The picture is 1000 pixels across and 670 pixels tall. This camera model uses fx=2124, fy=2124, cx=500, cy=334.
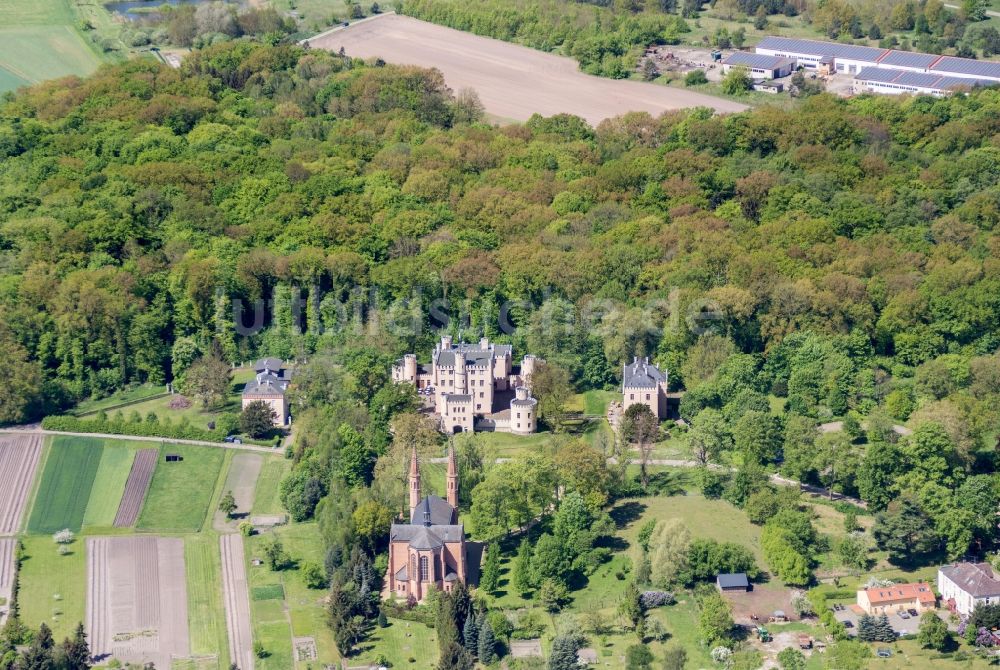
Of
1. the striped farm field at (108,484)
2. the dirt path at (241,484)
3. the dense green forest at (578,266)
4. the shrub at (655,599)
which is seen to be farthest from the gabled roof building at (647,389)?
the striped farm field at (108,484)

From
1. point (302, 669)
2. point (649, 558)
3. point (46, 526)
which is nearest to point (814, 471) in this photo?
point (649, 558)

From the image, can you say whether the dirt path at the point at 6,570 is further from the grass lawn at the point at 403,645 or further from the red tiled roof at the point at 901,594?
the red tiled roof at the point at 901,594

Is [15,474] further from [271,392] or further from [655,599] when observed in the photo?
[655,599]

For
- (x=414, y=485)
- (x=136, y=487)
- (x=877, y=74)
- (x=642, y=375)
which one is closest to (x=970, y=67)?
(x=877, y=74)

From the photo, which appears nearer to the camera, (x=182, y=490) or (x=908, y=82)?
(x=182, y=490)

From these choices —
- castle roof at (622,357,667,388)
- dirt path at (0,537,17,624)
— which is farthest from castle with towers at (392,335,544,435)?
dirt path at (0,537,17,624)

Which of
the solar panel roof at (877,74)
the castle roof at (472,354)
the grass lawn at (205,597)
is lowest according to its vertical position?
the grass lawn at (205,597)
